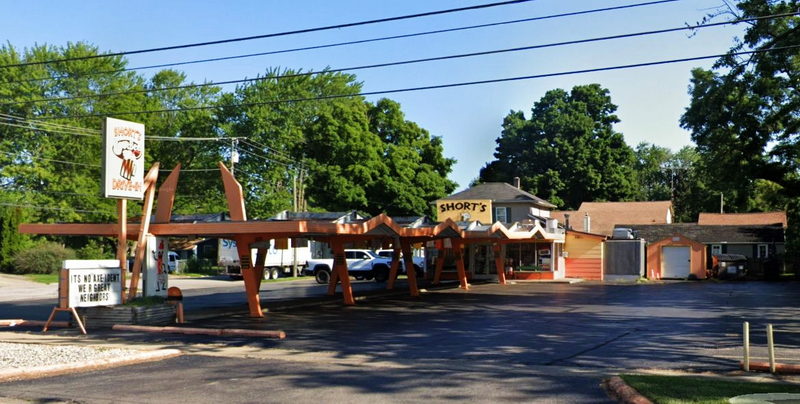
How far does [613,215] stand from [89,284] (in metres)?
51.1

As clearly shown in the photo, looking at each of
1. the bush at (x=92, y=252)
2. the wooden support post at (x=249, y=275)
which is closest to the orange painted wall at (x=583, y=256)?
the wooden support post at (x=249, y=275)

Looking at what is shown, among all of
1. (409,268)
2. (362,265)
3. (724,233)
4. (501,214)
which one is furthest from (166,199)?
(724,233)

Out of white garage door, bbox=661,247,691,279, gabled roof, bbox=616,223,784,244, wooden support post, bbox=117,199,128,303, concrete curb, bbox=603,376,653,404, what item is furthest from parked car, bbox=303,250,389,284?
concrete curb, bbox=603,376,653,404

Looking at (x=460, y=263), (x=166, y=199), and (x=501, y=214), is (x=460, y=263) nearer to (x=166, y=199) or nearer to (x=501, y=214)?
(x=501, y=214)

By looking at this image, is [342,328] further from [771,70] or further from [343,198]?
[343,198]

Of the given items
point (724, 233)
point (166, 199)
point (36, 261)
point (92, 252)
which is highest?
point (166, 199)

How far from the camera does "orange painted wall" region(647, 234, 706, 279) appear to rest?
Answer: 45469 mm

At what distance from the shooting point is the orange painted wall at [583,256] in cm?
4619

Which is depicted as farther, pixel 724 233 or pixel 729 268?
pixel 724 233

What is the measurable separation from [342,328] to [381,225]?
23.4ft

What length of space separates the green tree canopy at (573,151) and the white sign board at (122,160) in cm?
5675

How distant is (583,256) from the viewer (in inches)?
1833

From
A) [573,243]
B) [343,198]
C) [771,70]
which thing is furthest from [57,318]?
[343,198]

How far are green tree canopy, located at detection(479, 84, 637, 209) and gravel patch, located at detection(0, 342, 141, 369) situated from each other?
2406 inches
